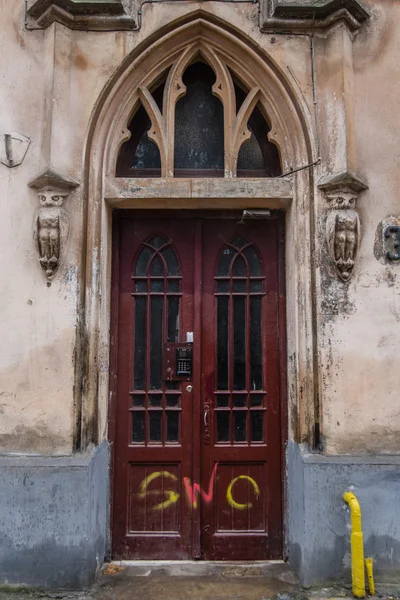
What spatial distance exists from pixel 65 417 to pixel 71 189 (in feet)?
6.18

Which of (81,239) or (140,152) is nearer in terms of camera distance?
(81,239)

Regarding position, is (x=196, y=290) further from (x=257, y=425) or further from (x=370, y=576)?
(x=370, y=576)

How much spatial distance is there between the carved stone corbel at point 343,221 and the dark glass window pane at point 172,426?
6.23 feet

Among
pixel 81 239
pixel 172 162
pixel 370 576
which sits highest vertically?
pixel 172 162

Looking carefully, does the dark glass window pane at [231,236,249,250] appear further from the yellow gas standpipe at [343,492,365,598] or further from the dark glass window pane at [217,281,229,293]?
the yellow gas standpipe at [343,492,365,598]

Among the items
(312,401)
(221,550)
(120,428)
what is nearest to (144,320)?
(120,428)

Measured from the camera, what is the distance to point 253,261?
4.57 m

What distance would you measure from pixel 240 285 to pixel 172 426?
56.1 inches

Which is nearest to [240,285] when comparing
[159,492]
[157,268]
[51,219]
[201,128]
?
[157,268]

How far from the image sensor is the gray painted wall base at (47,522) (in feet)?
12.4

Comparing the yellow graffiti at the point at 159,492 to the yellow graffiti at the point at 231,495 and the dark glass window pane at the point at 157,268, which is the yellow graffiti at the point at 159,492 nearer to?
the yellow graffiti at the point at 231,495

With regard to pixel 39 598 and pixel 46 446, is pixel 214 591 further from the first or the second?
pixel 46 446

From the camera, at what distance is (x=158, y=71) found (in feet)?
14.5

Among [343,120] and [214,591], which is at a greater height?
[343,120]
